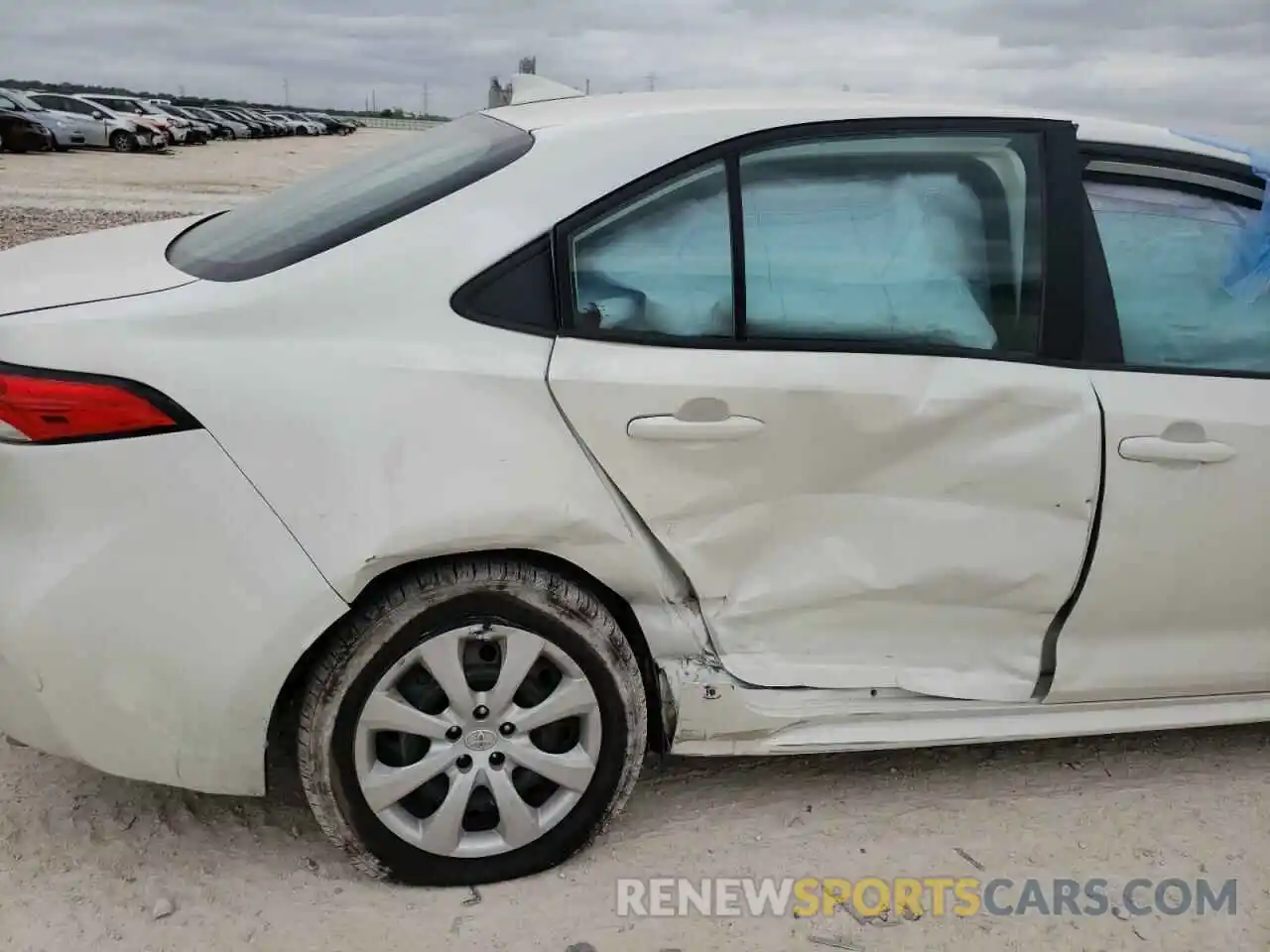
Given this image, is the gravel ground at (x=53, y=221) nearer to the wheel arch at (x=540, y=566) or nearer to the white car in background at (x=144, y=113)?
the wheel arch at (x=540, y=566)

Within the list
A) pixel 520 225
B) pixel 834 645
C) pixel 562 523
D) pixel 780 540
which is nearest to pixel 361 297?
pixel 520 225

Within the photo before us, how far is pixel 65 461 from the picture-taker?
2014 mm

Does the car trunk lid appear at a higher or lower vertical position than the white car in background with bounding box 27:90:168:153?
higher

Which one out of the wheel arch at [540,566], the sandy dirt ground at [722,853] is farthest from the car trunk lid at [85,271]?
the sandy dirt ground at [722,853]

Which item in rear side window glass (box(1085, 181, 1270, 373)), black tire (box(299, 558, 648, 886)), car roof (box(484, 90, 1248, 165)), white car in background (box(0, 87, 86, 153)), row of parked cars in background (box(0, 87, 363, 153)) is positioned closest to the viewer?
black tire (box(299, 558, 648, 886))

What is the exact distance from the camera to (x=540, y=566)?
231 cm

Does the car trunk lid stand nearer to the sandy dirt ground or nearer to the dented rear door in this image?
the dented rear door

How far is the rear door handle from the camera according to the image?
2236mm

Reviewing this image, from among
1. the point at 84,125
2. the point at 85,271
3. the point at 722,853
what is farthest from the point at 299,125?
the point at 722,853

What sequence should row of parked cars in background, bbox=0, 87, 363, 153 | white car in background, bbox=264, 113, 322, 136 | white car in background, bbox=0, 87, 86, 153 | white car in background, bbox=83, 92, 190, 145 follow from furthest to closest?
white car in background, bbox=264, 113, 322, 136 < white car in background, bbox=83, 92, 190, 145 < white car in background, bbox=0, 87, 86, 153 < row of parked cars in background, bbox=0, 87, 363, 153

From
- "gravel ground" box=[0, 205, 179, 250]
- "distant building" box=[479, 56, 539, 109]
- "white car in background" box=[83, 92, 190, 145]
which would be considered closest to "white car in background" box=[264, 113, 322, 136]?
"white car in background" box=[83, 92, 190, 145]

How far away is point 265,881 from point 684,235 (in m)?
1.64

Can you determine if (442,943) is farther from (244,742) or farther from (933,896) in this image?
(933,896)

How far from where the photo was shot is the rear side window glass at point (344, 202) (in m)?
2.28
